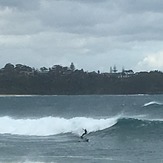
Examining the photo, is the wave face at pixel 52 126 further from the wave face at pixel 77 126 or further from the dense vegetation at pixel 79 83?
the dense vegetation at pixel 79 83

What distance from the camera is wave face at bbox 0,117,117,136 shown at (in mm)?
53406

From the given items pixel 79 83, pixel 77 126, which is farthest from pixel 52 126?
pixel 79 83

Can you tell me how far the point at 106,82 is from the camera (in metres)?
155

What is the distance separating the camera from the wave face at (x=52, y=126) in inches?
2103

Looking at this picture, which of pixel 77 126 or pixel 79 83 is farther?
pixel 79 83

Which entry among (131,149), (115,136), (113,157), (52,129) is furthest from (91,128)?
(113,157)

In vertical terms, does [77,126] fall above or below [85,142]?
above

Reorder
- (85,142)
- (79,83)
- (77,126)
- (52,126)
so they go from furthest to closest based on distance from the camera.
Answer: (79,83) → (52,126) → (77,126) → (85,142)

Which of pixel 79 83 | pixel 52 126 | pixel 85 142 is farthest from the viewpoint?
pixel 79 83

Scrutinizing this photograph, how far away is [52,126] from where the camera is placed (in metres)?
57.6

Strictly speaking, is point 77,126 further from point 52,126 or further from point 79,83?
point 79,83

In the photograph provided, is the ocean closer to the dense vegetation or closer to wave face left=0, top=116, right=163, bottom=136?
wave face left=0, top=116, right=163, bottom=136

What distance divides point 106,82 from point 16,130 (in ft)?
326

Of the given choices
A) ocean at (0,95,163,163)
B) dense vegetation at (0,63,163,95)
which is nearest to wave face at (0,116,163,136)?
ocean at (0,95,163,163)
